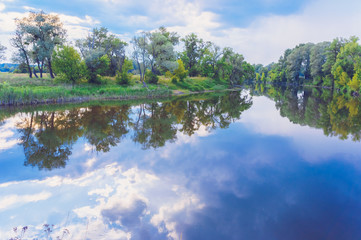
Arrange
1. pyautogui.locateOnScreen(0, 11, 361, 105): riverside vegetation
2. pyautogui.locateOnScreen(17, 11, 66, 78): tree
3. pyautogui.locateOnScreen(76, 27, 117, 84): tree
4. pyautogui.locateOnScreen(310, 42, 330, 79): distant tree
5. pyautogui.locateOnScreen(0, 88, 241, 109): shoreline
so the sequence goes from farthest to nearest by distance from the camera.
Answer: pyautogui.locateOnScreen(310, 42, 330, 79): distant tree, pyautogui.locateOnScreen(76, 27, 117, 84): tree, pyautogui.locateOnScreen(17, 11, 66, 78): tree, pyautogui.locateOnScreen(0, 11, 361, 105): riverside vegetation, pyautogui.locateOnScreen(0, 88, 241, 109): shoreline

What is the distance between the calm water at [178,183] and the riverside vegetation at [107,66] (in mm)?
19804

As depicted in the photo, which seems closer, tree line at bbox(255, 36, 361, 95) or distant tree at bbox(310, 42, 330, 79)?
tree line at bbox(255, 36, 361, 95)

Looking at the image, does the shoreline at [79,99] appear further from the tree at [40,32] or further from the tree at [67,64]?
the tree at [40,32]

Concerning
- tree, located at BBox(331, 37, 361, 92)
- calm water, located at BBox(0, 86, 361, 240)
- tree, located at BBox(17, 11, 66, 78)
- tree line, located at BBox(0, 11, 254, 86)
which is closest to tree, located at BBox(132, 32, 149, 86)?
tree line, located at BBox(0, 11, 254, 86)

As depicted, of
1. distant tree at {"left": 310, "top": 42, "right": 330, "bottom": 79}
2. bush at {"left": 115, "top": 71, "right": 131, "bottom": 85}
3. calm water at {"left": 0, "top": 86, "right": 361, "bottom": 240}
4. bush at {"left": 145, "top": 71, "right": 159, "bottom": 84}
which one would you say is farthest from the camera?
distant tree at {"left": 310, "top": 42, "right": 330, "bottom": 79}

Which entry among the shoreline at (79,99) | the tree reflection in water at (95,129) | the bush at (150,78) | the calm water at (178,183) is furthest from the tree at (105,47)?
the calm water at (178,183)

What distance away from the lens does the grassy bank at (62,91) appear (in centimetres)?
2814

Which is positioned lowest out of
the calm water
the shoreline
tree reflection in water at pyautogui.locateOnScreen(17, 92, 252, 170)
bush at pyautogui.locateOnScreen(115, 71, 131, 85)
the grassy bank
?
the calm water

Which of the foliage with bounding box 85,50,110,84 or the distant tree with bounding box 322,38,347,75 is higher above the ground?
the distant tree with bounding box 322,38,347,75

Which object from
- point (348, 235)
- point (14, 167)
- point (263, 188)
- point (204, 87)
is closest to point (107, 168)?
point (14, 167)

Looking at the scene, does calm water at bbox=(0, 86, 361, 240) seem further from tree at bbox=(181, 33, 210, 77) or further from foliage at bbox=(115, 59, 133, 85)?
tree at bbox=(181, 33, 210, 77)

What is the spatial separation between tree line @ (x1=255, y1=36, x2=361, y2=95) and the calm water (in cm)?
4920

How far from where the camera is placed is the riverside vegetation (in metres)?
37.0

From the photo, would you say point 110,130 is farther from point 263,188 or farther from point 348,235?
point 348,235
